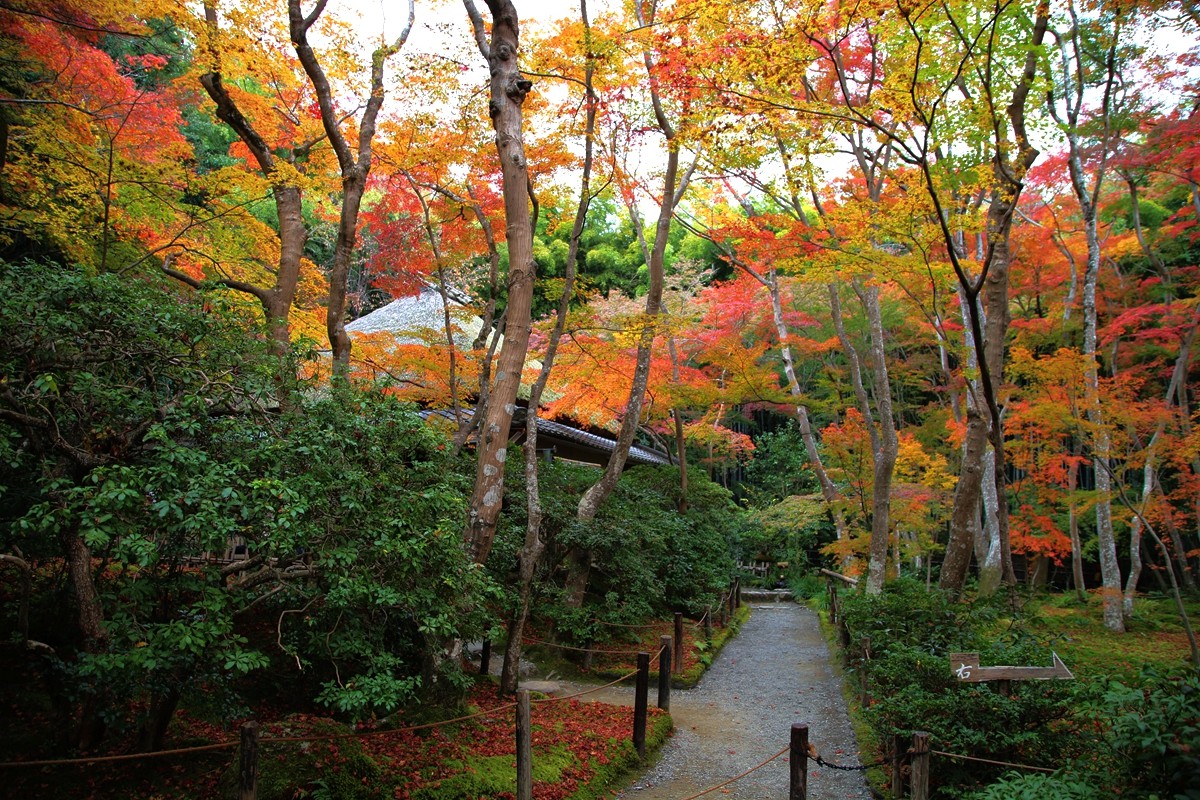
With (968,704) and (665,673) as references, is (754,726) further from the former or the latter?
(968,704)

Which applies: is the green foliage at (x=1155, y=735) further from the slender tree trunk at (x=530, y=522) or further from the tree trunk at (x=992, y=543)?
the tree trunk at (x=992, y=543)

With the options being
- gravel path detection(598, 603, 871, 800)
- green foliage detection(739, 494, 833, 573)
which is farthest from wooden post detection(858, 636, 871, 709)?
green foliage detection(739, 494, 833, 573)

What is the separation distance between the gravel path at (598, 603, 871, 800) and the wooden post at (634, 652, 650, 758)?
0.23 m

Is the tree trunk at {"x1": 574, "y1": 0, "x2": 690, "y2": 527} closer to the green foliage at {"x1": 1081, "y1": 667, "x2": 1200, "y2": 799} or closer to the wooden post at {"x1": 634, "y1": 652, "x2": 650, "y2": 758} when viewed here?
the wooden post at {"x1": 634, "y1": 652, "x2": 650, "y2": 758}

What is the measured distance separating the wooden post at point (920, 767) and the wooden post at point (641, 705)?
106 inches

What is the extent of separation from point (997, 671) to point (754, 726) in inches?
156

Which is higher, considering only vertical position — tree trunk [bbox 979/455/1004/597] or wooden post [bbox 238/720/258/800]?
tree trunk [bbox 979/455/1004/597]

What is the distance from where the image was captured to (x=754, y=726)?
8.24 metres

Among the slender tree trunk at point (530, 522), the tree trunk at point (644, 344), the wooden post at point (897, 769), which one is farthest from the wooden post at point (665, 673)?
→ the wooden post at point (897, 769)

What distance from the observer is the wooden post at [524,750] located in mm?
4918

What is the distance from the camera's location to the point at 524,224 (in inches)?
281

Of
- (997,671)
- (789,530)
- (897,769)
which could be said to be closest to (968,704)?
(997,671)

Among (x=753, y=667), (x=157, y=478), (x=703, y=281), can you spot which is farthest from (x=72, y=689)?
(x=703, y=281)

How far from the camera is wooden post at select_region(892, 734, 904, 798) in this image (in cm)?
517
